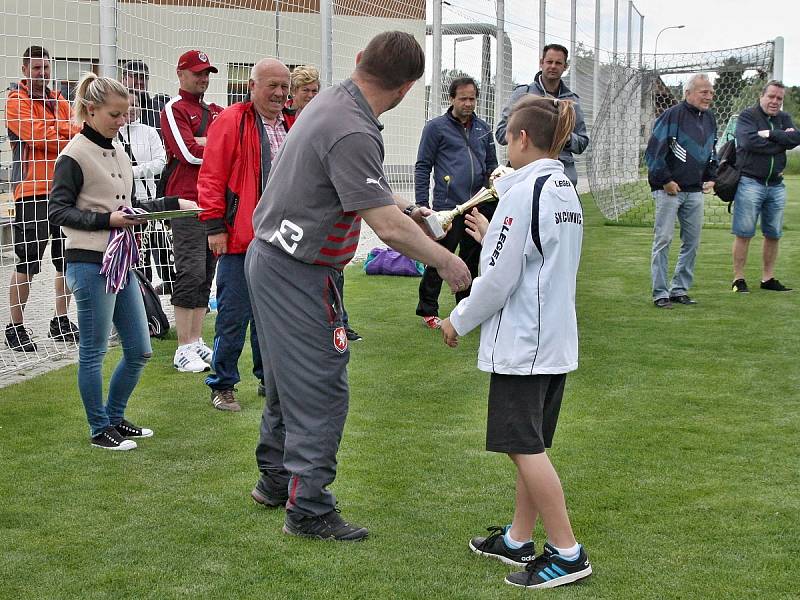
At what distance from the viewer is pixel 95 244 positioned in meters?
4.71

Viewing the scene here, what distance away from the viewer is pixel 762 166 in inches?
388

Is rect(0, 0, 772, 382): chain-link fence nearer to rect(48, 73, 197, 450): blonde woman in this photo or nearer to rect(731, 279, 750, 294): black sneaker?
rect(48, 73, 197, 450): blonde woman

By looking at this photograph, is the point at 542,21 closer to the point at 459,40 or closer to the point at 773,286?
the point at 459,40

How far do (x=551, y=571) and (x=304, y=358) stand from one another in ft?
3.81

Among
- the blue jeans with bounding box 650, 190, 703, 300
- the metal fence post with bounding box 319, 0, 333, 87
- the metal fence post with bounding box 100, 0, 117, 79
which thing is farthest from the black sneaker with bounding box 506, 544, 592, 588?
the metal fence post with bounding box 319, 0, 333, 87

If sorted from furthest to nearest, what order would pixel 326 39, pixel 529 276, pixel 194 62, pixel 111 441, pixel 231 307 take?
pixel 326 39 → pixel 194 62 → pixel 231 307 → pixel 111 441 → pixel 529 276

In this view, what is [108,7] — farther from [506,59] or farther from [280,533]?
[506,59]

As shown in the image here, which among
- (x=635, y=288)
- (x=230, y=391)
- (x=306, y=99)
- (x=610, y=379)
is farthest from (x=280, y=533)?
(x=635, y=288)

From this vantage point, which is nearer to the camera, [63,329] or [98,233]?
[98,233]

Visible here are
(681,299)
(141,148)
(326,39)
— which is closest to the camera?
(141,148)

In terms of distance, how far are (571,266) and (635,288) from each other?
7.39 metres

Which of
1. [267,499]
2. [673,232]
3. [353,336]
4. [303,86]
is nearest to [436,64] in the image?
[673,232]

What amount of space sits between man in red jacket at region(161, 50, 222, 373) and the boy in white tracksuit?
3.71 meters

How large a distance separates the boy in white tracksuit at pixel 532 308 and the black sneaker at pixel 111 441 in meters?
2.26
